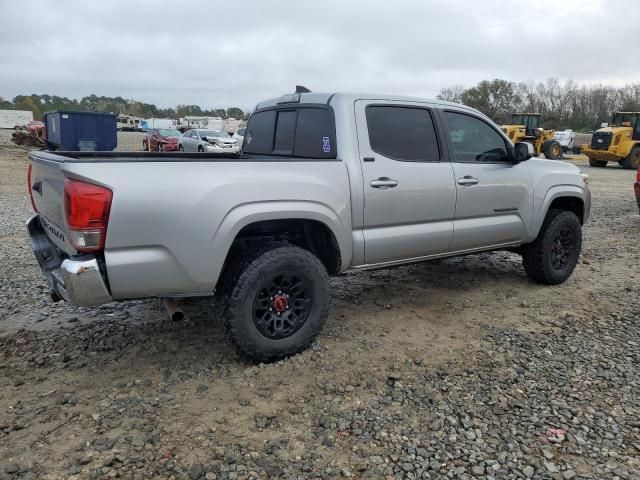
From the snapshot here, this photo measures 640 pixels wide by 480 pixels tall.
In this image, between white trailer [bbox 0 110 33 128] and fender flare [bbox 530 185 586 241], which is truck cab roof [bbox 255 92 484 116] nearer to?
fender flare [bbox 530 185 586 241]

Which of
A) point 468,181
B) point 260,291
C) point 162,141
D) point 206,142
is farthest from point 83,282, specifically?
point 162,141

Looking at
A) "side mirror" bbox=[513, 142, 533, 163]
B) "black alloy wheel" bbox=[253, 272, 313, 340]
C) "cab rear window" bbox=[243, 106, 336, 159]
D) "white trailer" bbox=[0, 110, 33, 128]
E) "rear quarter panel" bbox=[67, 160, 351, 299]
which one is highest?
"white trailer" bbox=[0, 110, 33, 128]

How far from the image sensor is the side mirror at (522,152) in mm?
5008

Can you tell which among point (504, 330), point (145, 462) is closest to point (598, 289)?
point (504, 330)

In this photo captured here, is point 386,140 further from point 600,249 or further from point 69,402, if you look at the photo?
point 600,249

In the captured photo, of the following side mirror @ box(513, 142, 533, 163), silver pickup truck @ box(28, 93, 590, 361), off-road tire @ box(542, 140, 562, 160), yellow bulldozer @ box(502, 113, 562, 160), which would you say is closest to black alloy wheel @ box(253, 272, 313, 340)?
silver pickup truck @ box(28, 93, 590, 361)

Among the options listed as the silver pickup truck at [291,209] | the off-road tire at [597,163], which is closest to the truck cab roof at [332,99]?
the silver pickup truck at [291,209]

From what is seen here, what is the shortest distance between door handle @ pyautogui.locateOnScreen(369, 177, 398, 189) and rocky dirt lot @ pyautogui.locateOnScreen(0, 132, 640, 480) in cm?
121

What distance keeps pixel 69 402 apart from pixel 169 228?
123cm

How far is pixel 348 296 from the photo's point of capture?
5.26m

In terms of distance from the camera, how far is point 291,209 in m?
3.56

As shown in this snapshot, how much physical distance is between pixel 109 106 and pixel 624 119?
11929 cm

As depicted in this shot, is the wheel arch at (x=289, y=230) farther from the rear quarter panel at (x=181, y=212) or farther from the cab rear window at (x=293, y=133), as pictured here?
the cab rear window at (x=293, y=133)

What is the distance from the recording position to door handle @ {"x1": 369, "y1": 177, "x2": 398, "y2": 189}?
4.00 m
